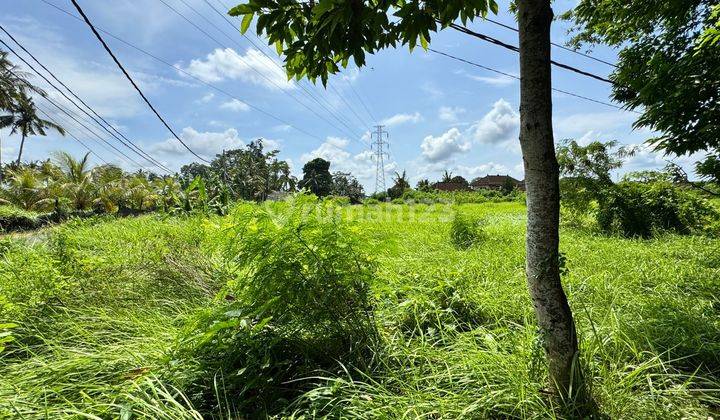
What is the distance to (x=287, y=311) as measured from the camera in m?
Answer: 2.27

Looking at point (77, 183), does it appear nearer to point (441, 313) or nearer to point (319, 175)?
point (441, 313)

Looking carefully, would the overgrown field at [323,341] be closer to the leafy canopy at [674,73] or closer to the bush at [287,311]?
the bush at [287,311]

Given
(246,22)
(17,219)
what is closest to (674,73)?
(246,22)

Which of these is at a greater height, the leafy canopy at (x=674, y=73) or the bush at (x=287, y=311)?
the leafy canopy at (x=674, y=73)

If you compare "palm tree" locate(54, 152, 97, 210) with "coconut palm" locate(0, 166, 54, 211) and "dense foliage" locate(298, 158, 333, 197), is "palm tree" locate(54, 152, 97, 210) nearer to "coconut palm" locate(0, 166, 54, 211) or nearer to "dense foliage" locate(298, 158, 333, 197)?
"coconut palm" locate(0, 166, 54, 211)

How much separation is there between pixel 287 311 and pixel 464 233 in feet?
18.9

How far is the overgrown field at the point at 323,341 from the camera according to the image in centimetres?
173

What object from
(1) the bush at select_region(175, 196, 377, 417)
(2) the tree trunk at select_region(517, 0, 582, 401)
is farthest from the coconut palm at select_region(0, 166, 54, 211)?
(2) the tree trunk at select_region(517, 0, 582, 401)

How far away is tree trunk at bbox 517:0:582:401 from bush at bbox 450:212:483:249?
5.15 m

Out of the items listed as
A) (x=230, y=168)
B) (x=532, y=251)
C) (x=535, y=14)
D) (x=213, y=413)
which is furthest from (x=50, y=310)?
(x=230, y=168)

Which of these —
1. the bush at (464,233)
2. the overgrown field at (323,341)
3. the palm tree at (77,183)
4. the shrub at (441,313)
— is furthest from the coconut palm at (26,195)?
the shrub at (441,313)

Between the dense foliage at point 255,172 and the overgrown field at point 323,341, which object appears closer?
the overgrown field at point 323,341

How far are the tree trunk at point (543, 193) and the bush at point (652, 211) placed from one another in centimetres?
808

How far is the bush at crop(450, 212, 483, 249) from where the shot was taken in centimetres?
691
